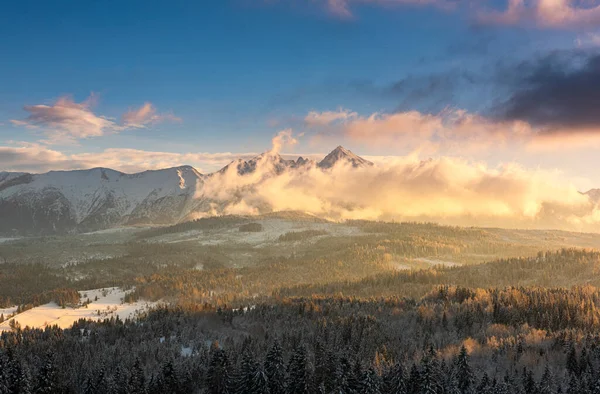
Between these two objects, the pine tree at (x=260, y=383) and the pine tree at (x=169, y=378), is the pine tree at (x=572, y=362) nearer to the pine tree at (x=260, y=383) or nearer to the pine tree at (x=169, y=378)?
the pine tree at (x=260, y=383)

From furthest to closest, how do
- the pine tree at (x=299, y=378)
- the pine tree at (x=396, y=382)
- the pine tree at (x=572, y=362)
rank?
the pine tree at (x=572, y=362), the pine tree at (x=299, y=378), the pine tree at (x=396, y=382)

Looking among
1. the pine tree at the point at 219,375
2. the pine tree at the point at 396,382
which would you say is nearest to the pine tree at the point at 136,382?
the pine tree at the point at 219,375

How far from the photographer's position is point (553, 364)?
519 feet

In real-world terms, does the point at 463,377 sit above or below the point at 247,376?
below

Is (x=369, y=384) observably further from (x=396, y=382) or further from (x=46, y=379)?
(x=46, y=379)

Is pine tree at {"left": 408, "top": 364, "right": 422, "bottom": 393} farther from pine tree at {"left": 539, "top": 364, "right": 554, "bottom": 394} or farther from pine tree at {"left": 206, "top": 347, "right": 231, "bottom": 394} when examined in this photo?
pine tree at {"left": 206, "top": 347, "right": 231, "bottom": 394}

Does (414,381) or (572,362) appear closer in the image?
(414,381)

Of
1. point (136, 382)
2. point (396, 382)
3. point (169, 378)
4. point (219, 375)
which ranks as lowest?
point (219, 375)

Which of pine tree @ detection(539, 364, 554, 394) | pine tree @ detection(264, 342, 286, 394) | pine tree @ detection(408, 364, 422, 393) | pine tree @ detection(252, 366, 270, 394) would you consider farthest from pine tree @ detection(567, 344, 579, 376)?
pine tree @ detection(252, 366, 270, 394)

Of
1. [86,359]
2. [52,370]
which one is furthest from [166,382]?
[86,359]

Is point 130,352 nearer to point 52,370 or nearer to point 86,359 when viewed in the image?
point 86,359

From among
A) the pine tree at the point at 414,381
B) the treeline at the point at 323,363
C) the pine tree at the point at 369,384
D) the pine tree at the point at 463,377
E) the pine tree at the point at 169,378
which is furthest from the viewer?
the pine tree at the point at 169,378

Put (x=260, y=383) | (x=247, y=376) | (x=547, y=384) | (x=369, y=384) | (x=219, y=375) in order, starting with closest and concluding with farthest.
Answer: (x=369, y=384), (x=547, y=384), (x=260, y=383), (x=247, y=376), (x=219, y=375)

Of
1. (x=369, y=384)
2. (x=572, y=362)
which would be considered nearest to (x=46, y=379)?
(x=369, y=384)
